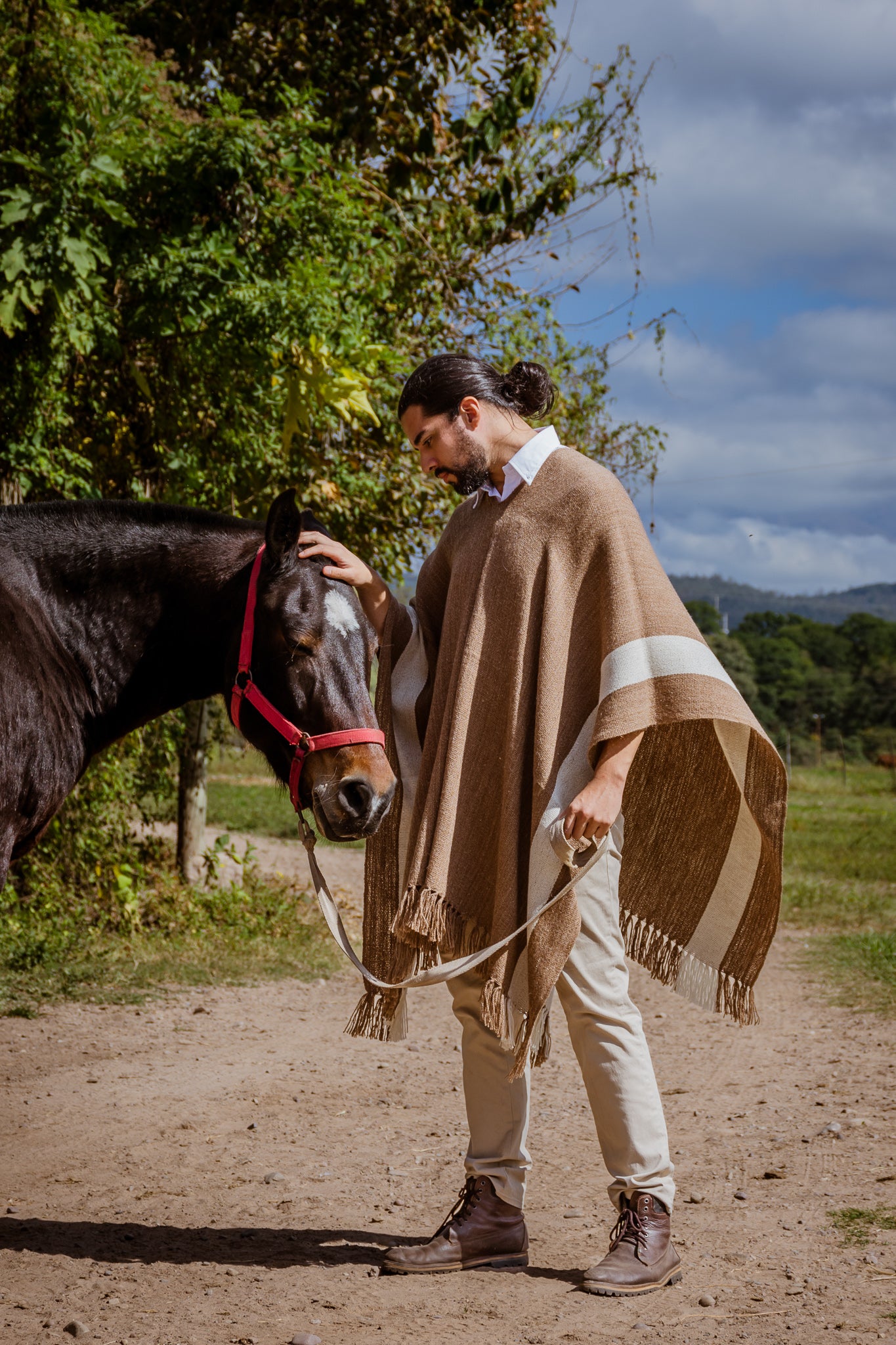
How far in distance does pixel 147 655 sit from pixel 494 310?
16.7ft

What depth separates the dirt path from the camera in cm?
229

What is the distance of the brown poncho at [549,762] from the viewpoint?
2.37 metres

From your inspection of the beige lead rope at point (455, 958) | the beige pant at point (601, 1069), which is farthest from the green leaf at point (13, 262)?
the beige pant at point (601, 1069)

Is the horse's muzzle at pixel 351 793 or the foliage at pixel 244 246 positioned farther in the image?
the foliage at pixel 244 246

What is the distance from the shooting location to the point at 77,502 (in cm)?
268

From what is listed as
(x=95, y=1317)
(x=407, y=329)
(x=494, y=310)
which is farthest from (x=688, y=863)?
(x=494, y=310)

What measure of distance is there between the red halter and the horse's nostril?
0.09m

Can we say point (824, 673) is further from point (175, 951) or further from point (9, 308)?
point (9, 308)

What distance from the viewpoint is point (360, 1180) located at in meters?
3.11

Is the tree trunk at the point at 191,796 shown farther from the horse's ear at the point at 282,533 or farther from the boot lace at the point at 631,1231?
the boot lace at the point at 631,1231

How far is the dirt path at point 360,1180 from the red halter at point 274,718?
1.07 m

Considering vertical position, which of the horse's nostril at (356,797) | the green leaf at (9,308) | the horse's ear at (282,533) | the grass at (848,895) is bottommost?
the grass at (848,895)

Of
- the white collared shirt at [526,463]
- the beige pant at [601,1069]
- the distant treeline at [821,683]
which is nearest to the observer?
the beige pant at [601,1069]

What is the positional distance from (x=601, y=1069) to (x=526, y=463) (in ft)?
4.42
